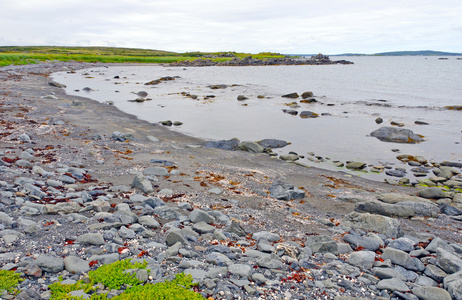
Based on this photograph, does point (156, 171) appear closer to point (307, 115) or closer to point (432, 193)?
point (432, 193)

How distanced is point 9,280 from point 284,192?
27.9 feet

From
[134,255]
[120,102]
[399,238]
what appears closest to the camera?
[134,255]

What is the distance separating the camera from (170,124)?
1026 inches

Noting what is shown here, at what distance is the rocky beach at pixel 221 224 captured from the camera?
5.65 metres

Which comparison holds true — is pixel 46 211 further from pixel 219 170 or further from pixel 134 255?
pixel 219 170

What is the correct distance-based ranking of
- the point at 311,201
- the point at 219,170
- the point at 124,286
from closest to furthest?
the point at 124,286
the point at 311,201
the point at 219,170

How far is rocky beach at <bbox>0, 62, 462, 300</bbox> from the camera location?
565 centimetres

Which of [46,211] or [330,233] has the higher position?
[46,211]

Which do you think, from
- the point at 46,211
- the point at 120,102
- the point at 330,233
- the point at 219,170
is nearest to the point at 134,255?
the point at 46,211

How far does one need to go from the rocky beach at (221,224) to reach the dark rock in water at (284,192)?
0.06m

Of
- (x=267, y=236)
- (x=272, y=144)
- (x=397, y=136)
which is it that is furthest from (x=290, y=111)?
(x=267, y=236)

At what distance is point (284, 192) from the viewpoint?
11562 millimetres

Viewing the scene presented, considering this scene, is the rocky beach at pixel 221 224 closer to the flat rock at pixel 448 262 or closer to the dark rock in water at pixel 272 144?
the flat rock at pixel 448 262

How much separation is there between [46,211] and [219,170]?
7599 mm
